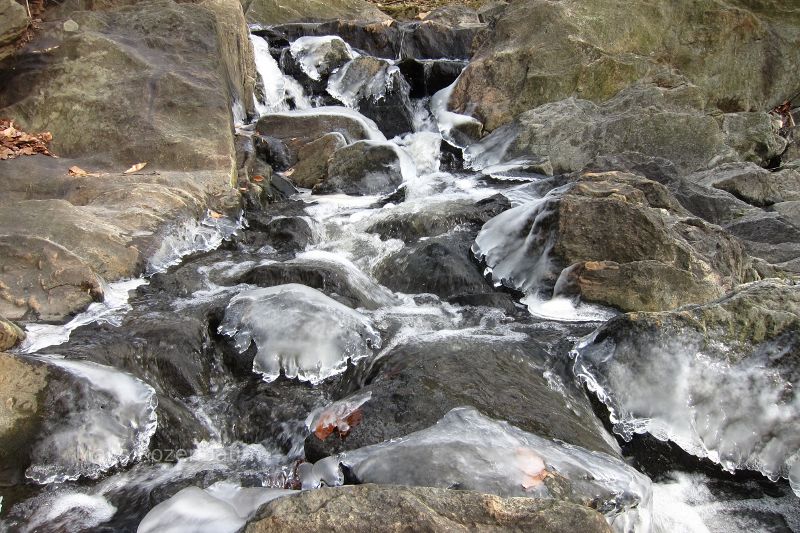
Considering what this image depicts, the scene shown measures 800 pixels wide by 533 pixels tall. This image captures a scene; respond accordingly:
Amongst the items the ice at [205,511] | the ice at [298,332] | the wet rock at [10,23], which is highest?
the wet rock at [10,23]

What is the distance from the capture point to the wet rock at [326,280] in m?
4.80

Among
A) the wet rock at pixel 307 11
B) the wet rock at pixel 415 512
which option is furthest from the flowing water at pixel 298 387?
the wet rock at pixel 307 11

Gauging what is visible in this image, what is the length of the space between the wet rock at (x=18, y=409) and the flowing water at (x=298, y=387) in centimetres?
7

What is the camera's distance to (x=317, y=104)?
11211 mm

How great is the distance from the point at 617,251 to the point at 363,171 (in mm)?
3787

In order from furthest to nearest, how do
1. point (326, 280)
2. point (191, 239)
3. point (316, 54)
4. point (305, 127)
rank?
point (316, 54) < point (305, 127) < point (191, 239) < point (326, 280)

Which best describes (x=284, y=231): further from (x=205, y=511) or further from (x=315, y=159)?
(x=205, y=511)

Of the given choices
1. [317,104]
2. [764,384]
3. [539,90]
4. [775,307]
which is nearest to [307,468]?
[764,384]

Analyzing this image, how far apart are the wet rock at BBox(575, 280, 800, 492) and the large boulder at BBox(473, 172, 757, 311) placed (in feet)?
2.74

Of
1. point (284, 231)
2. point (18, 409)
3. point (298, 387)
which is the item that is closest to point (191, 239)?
point (284, 231)

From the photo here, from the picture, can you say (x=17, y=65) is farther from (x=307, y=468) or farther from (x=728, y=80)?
(x=728, y=80)

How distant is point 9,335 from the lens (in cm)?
365

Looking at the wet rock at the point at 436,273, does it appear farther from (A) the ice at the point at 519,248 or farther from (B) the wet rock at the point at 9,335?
(B) the wet rock at the point at 9,335

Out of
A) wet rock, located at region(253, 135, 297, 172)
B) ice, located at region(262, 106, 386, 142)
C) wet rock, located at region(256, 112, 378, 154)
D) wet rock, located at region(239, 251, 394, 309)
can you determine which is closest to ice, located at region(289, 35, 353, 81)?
ice, located at region(262, 106, 386, 142)
